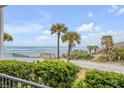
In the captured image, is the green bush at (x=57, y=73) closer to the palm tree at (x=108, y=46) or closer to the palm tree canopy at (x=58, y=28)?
the palm tree at (x=108, y=46)

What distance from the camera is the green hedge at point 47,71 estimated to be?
274 inches

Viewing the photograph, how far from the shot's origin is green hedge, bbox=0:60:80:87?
6.97 meters

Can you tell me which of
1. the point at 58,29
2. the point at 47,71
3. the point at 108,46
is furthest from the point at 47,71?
the point at 58,29

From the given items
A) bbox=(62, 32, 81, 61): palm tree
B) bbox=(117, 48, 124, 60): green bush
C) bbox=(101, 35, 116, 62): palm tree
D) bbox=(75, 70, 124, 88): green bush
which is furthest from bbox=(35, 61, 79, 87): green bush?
bbox=(62, 32, 81, 61): palm tree

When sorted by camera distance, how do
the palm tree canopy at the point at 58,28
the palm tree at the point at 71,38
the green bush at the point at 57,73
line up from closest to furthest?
the green bush at the point at 57,73 → the palm tree at the point at 71,38 → the palm tree canopy at the point at 58,28

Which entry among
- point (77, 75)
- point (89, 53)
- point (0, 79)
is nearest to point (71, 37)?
point (89, 53)

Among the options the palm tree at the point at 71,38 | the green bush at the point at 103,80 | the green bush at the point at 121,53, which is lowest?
the green bush at the point at 103,80

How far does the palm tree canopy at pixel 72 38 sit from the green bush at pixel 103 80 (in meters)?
8.49

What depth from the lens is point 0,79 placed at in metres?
6.02

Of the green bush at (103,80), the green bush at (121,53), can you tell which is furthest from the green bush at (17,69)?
the green bush at (121,53)

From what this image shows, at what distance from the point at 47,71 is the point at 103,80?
5.24ft

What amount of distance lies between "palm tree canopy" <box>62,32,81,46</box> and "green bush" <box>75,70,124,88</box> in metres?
8.49

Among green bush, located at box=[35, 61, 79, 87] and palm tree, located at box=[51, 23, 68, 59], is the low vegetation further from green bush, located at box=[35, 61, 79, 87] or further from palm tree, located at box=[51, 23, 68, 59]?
palm tree, located at box=[51, 23, 68, 59]
